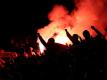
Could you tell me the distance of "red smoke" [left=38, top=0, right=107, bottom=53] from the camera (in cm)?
1600

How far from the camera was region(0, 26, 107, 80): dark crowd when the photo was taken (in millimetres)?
7395

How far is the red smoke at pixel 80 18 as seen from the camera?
1600cm

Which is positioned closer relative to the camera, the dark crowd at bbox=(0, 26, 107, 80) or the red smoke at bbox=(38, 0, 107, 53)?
the dark crowd at bbox=(0, 26, 107, 80)

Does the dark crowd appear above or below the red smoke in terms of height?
below

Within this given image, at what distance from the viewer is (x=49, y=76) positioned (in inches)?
316

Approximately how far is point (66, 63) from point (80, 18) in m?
8.98

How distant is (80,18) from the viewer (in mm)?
16578

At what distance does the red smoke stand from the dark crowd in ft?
23.0

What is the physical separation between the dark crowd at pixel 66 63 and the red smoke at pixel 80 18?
6999 mm

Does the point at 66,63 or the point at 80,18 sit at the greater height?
the point at 80,18

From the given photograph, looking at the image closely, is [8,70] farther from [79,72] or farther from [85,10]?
[85,10]

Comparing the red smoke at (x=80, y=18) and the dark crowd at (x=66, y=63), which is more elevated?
the red smoke at (x=80, y=18)

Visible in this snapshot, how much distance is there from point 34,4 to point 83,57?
11.2 meters

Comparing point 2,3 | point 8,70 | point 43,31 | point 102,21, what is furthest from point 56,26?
point 8,70
